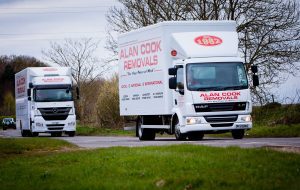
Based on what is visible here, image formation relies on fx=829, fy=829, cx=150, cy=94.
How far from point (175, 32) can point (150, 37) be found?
1.64 metres

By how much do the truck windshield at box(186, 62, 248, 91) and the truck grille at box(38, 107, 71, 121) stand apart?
18528 millimetres

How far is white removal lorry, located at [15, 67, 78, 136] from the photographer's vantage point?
45.0 m

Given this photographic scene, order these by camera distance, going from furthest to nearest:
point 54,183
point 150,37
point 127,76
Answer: point 127,76 < point 150,37 < point 54,183

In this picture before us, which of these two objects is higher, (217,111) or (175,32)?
(175,32)

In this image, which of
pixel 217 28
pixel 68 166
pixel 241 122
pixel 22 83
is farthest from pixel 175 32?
pixel 22 83

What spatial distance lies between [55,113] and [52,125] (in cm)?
74

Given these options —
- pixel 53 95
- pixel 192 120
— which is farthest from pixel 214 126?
pixel 53 95

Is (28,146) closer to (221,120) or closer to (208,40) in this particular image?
(221,120)

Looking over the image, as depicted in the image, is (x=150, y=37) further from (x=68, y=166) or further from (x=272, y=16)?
(x=272, y=16)

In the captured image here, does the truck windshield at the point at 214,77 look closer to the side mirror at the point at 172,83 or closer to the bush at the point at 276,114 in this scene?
the side mirror at the point at 172,83

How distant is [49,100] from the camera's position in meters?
45.2

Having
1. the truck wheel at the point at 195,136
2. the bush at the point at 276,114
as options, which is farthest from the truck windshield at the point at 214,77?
the bush at the point at 276,114

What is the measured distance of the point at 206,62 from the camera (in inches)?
1114

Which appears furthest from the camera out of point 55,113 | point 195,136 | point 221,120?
point 55,113
